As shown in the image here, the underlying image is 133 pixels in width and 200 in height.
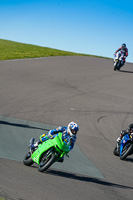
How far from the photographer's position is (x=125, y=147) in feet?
38.2

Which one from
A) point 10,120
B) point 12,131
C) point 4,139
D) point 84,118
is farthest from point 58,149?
point 84,118

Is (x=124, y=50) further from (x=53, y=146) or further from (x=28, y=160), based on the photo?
(x=53, y=146)

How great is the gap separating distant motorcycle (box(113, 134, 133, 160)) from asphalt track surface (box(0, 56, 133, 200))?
0.21m

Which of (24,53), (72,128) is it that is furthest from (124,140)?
(24,53)

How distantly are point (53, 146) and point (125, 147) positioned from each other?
4.07 metres

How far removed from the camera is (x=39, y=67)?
2814cm

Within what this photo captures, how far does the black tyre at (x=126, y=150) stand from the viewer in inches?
447

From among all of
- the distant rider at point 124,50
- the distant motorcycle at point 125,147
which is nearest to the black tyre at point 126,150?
the distant motorcycle at point 125,147

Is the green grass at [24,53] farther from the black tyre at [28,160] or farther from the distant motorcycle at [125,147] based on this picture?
the black tyre at [28,160]

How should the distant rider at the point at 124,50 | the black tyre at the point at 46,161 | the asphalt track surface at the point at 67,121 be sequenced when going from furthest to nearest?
the distant rider at the point at 124,50 → the black tyre at the point at 46,161 → the asphalt track surface at the point at 67,121

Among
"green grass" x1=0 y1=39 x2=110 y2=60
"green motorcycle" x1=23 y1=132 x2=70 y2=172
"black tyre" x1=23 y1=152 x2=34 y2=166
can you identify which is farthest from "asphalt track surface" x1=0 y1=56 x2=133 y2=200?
"green grass" x1=0 y1=39 x2=110 y2=60

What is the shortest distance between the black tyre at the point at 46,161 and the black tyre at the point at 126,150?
387cm

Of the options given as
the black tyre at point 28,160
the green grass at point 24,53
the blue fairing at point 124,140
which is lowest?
the black tyre at point 28,160

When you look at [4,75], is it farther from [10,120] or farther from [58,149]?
[58,149]
